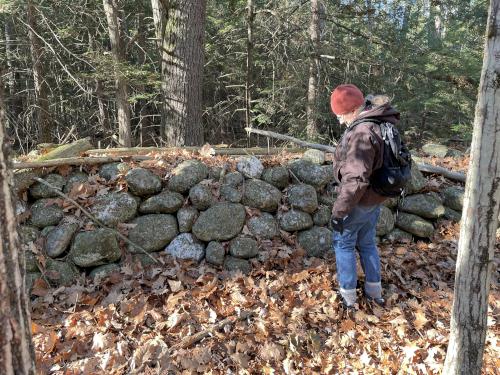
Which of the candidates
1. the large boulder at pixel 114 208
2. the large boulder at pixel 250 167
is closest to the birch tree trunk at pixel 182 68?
the large boulder at pixel 250 167

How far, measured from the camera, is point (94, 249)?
4484 millimetres

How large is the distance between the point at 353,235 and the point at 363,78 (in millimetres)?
11468

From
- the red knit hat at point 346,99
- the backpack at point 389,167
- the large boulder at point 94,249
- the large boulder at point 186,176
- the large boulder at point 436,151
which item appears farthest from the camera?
the large boulder at point 436,151

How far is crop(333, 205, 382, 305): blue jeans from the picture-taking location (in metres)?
3.80

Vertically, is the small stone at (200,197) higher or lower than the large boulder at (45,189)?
lower

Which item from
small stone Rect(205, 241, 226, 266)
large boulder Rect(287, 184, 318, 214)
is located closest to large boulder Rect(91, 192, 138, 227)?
small stone Rect(205, 241, 226, 266)

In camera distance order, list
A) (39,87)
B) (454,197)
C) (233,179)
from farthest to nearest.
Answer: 1. (39,87)
2. (454,197)
3. (233,179)

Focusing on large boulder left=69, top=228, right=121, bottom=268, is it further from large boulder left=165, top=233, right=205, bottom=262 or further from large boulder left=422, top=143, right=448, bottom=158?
large boulder left=422, top=143, right=448, bottom=158

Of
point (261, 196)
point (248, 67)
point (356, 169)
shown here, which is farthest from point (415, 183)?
point (248, 67)

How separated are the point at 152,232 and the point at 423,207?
3.76m

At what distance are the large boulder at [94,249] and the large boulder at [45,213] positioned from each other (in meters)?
0.37

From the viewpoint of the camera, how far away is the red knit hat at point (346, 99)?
3754 millimetres

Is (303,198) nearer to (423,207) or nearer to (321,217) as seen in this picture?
(321,217)

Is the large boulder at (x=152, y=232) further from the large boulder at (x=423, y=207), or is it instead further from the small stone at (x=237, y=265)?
the large boulder at (x=423, y=207)
